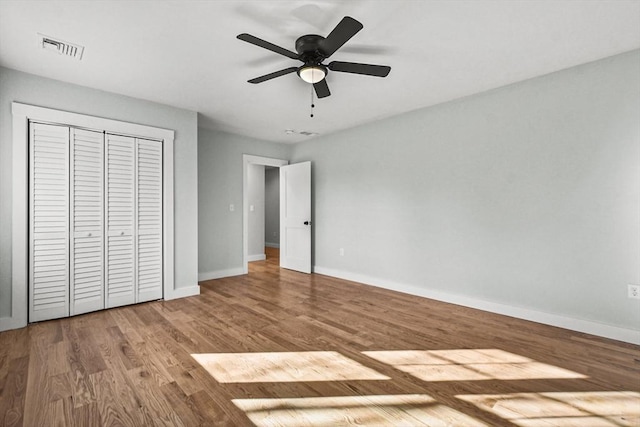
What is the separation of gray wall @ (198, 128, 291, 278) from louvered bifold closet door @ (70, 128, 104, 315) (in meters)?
1.62

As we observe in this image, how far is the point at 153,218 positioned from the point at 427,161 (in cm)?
369

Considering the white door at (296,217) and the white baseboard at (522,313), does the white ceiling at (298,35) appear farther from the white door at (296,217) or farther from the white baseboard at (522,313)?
the white baseboard at (522,313)

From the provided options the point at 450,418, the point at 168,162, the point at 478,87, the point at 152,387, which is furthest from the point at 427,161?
the point at 152,387

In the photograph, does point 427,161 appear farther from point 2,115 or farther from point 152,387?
point 2,115

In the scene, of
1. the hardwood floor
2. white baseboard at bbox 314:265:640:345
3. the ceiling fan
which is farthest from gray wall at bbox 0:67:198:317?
white baseboard at bbox 314:265:640:345

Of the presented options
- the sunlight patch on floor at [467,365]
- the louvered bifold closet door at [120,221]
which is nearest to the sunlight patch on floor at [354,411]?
the sunlight patch on floor at [467,365]

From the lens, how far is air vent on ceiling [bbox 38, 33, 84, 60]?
2.43 m

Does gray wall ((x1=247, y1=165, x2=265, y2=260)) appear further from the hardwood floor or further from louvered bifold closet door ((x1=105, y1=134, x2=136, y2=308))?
the hardwood floor

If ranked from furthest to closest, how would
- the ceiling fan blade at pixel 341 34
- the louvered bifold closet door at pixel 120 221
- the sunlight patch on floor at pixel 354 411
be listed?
the louvered bifold closet door at pixel 120 221, the ceiling fan blade at pixel 341 34, the sunlight patch on floor at pixel 354 411

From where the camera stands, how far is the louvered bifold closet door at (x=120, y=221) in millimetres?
3482

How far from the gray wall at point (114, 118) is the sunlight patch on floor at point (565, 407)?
3.61 metres

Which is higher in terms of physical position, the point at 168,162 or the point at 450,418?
the point at 168,162

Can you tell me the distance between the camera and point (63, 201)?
3182 millimetres

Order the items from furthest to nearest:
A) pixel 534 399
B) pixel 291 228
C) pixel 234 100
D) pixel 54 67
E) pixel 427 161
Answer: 1. pixel 291 228
2. pixel 427 161
3. pixel 234 100
4. pixel 54 67
5. pixel 534 399
